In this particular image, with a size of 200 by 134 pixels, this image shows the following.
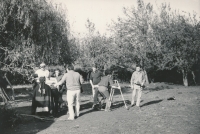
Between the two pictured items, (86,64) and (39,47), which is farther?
(86,64)

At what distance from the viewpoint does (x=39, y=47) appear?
50.3 ft

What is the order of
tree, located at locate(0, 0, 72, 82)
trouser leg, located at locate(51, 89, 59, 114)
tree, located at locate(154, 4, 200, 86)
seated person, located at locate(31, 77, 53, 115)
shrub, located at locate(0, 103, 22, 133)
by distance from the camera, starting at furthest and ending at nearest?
1. tree, located at locate(154, 4, 200, 86)
2. tree, located at locate(0, 0, 72, 82)
3. trouser leg, located at locate(51, 89, 59, 114)
4. seated person, located at locate(31, 77, 53, 115)
5. shrub, located at locate(0, 103, 22, 133)

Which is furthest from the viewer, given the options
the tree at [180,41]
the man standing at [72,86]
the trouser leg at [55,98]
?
the tree at [180,41]

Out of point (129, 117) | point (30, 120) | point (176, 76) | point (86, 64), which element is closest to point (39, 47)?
point (30, 120)

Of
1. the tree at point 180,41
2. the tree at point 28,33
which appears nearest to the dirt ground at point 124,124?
the tree at point 28,33

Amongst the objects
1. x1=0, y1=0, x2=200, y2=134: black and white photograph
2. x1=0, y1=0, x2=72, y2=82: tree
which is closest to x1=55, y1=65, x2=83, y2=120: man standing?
x1=0, y1=0, x2=200, y2=134: black and white photograph

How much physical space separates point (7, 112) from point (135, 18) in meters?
20.4

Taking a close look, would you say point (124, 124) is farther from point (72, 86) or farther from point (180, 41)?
point (180, 41)

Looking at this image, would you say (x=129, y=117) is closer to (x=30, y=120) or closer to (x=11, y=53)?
(x=30, y=120)

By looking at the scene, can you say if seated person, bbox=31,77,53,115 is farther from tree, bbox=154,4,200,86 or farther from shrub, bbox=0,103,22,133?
tree, bbox=154,4,200,86

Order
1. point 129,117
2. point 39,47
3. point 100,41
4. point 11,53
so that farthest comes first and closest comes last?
point 100,41
point 39,47
point 11,53
point 129,117

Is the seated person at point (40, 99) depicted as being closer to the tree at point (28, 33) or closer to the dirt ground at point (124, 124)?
the dirt ground at point (124, 124)

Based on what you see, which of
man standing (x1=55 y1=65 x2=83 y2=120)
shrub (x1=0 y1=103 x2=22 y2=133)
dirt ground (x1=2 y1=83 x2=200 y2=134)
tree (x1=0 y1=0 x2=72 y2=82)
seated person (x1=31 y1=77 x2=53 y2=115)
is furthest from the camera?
tree (x1=0 y1=0 x2=72 y2=82)

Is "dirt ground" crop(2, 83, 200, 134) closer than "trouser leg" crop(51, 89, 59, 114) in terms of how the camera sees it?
Yes
